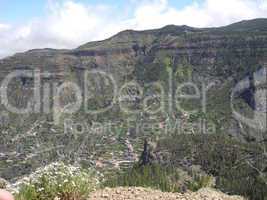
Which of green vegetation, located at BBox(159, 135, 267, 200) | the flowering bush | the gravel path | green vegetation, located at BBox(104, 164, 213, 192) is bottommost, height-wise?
green vegetation, located at BBox(159, 135, 267, 200)

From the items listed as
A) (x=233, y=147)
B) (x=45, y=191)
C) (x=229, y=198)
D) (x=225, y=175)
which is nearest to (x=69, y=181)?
(x=45, y=191)

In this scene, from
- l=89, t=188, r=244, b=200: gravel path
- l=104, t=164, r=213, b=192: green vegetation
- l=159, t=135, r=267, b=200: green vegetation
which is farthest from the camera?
l=159, t=135, r=267, b=200: green vegetation

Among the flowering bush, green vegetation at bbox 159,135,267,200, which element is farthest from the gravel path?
green vegetation at bbox 159,135,267,200

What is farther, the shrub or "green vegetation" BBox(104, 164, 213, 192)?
the shrub

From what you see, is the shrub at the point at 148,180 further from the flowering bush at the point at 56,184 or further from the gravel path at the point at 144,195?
the flowering bush at the point at 56,184

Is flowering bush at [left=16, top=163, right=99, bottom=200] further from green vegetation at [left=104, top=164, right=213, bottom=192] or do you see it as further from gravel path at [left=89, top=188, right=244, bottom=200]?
green vegetation at [left=104, top=164, right=213, bottom=192]

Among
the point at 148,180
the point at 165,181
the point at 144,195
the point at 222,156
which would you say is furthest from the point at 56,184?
the point at 222,156

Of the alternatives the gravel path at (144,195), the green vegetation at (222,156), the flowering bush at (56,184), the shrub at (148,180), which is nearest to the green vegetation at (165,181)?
the shrub at (148,180)

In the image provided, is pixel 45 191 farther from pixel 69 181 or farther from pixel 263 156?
pixel 263 156

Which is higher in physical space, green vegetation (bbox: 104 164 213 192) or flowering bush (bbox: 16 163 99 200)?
flowering bush (bbox: 16 163 99 200)

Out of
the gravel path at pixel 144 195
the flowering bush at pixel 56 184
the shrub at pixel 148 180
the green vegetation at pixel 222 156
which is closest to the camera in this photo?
the flowering bush at pixel 56 184
